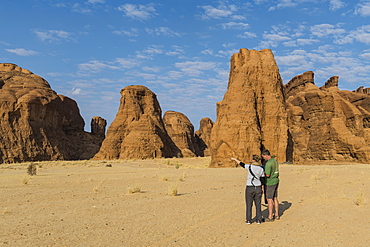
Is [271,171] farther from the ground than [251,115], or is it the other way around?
[251,115]

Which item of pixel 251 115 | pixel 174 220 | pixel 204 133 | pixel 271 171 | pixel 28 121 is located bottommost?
pixel 174 220

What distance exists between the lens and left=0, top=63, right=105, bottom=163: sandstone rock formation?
188 feet

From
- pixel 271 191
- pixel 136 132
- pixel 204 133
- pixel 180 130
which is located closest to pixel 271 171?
pixel 271 191

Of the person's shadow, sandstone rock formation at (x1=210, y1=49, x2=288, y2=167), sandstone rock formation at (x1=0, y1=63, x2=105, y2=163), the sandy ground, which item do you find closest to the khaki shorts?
the sandy ground

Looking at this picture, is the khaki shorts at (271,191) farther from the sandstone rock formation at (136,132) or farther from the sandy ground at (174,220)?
the sandstone rock formation at (136,132)

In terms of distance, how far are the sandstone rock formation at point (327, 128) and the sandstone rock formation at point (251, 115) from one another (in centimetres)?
998

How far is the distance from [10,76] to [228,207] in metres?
72.2

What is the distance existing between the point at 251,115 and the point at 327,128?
66.8ft

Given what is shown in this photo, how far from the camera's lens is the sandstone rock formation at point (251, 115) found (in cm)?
3077

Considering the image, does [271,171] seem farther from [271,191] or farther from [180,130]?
[180,130]

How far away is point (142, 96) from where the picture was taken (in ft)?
221

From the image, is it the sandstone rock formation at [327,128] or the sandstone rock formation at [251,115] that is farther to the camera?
the sandstone rock formation at [327,128]

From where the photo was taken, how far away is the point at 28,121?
61094 mm

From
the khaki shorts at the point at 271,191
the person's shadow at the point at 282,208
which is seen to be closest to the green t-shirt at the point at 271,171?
the khaki shorts at the point at 271,191
